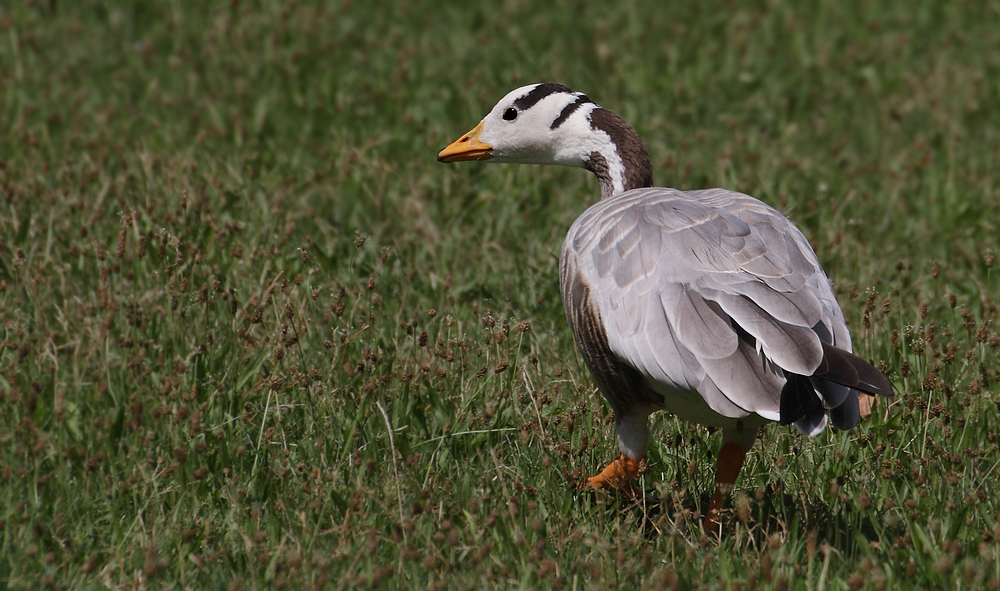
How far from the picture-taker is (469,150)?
5879 mm

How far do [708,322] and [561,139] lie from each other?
1.86 metres

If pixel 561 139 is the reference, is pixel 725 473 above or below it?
below

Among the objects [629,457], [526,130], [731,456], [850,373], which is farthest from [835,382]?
[526,130]

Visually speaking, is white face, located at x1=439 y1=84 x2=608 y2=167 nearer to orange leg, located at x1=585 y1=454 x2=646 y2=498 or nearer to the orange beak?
the orange beak

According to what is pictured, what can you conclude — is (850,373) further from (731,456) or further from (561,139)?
(561,139)

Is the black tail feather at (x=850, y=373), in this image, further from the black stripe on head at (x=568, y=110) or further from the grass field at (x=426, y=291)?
the black stripe on head at (x=568, y=110)

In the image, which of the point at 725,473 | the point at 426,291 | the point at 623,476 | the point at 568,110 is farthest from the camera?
the point at 426,291

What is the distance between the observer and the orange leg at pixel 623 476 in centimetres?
462

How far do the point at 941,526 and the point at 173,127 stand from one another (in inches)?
229

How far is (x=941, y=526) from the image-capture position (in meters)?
4.11

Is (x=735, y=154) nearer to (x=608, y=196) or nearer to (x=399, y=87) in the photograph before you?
(x=399, y=87)

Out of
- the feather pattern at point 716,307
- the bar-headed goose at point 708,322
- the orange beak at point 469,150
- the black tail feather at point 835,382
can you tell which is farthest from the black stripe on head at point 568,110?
the black tail feather at point 835,382

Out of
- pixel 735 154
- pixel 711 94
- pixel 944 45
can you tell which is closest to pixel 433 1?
pixel 711 94

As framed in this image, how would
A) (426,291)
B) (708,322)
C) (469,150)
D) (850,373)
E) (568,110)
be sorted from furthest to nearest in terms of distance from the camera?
(426,291) < (469,150) < (568,110) < (708,322) < (850,373)
